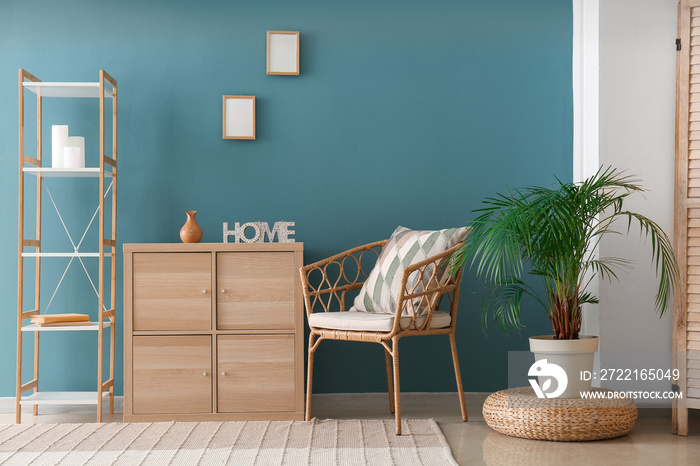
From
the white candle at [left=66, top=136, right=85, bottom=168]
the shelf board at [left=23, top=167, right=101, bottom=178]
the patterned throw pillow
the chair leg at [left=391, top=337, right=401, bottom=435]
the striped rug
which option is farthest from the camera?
the white candle at [left=66, top=136, right=85, bottom=168]

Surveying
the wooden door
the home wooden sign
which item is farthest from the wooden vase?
the wooden door

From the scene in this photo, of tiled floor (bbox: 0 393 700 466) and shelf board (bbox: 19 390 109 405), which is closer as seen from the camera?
tiled floor (bbox: 0 393 700 466)

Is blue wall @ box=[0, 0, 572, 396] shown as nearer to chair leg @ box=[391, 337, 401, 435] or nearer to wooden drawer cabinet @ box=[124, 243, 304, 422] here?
wooden drawer cabinet @ box=[124, 243, 304, 422]

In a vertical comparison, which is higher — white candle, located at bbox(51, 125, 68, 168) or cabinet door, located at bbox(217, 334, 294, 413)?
white candle, located at bbox(51, 125, 68, 168)

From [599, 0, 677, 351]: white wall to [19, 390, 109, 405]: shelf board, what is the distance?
2443mm

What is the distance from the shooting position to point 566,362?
9.23ft

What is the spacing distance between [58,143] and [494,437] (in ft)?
8.00

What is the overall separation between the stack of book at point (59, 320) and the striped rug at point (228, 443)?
1.51ft

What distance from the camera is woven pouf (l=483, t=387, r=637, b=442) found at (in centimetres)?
271

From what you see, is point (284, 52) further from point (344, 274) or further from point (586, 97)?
point (586, 97)

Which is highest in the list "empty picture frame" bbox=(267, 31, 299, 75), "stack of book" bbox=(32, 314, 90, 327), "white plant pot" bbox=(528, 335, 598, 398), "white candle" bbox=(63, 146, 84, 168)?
"empty picture frame" bbox=(267, 31, 299, 75)

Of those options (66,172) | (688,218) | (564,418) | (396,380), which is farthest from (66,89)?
(688,218)

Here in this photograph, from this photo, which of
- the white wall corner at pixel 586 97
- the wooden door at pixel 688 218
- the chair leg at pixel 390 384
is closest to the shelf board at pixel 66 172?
the chair leg at pixel 390 384

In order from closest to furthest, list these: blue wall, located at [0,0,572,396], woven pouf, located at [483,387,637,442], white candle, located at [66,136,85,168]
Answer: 1. woven pouf, located at [483,387,637,442]
2. white candle, located at [66,136,85,168]
3. blue wall, located at [0,0,572,396]
